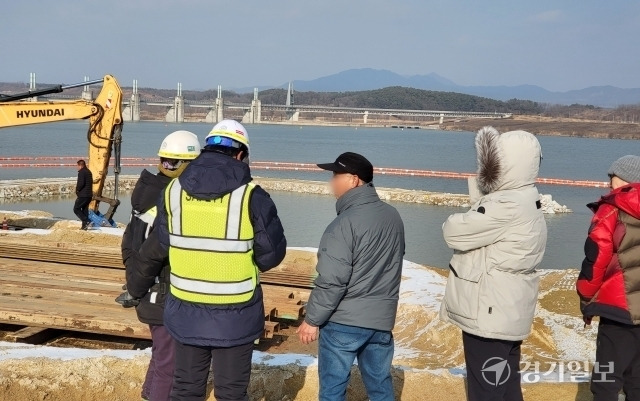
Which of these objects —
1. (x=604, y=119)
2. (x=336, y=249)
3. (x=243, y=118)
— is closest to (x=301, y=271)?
(x=336, y=249)

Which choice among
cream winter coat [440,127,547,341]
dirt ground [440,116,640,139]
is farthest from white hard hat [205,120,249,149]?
dirt ground [440,116,640,139]

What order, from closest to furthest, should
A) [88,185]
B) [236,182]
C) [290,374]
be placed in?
[236,182]
[290,374]
[88,185]

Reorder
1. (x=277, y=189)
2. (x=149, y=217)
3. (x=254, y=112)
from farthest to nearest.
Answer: (x=254, y=112) < (x=277, y=189) < (x=149, y=217)

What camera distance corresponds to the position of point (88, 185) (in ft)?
44.6

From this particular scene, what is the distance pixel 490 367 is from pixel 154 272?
73.1 inches

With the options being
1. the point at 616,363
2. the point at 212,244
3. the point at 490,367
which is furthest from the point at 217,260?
the point at 616,363

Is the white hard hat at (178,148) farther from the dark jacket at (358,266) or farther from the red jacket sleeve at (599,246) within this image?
the red jacket sleeve at (599,246)

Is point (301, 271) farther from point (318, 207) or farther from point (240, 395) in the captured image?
point (318, 207)

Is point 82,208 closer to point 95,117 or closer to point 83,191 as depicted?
point 83,191

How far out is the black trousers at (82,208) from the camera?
1351 centimetres

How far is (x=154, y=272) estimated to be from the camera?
11.7 feet

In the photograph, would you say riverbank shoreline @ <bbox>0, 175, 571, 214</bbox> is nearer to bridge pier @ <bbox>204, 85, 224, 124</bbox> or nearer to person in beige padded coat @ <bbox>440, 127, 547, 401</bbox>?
person in beige padded coat @ <bbox>440, 127, 547, 401</bbox>

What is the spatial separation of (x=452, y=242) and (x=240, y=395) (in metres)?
1.33

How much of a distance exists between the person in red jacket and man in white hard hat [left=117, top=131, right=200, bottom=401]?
2.32 metres
